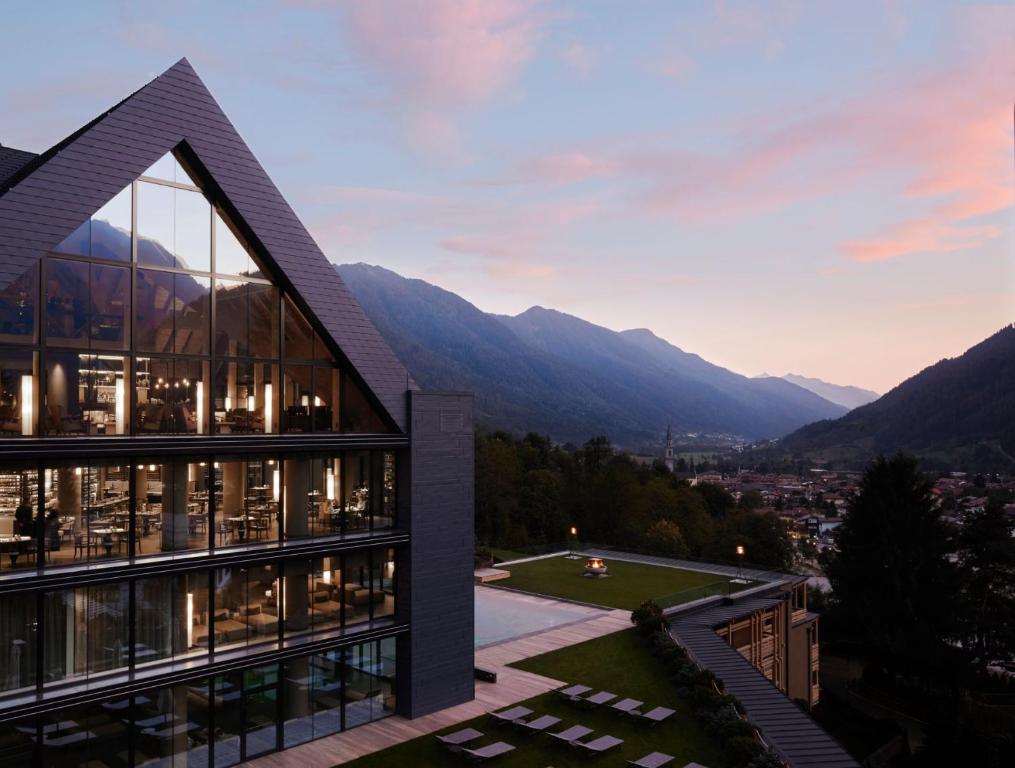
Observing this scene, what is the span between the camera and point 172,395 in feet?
55.1

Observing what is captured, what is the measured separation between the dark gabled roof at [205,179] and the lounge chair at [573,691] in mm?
9675

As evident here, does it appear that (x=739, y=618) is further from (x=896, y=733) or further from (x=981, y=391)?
(x=981, y=391)

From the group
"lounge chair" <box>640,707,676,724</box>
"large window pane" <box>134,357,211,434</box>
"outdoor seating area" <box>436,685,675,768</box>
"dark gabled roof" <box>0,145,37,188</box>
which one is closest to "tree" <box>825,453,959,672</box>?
"lounge chair" <box>640,707,676,724</box>

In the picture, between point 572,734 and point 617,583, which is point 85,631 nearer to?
point 572,734

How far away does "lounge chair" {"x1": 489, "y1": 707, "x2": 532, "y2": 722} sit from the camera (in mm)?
A: 20734

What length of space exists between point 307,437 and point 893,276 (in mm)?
79146

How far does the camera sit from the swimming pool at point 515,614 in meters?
29.4

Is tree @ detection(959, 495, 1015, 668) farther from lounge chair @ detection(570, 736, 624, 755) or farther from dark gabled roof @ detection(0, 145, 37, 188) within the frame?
dark gabled roof @ detection(0, 145, 37, 188)

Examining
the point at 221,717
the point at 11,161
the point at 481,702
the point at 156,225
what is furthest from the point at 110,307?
the point at 481,702

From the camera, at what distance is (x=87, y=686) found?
1534cm

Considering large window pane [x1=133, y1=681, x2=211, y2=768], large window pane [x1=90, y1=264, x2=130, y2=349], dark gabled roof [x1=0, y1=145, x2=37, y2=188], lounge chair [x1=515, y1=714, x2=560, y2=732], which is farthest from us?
lounge chair [x1=515, y1=714, x2=560, y2=732]

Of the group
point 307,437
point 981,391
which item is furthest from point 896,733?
point 981,391

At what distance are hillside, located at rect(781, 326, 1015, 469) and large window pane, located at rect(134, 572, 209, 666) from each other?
162 m

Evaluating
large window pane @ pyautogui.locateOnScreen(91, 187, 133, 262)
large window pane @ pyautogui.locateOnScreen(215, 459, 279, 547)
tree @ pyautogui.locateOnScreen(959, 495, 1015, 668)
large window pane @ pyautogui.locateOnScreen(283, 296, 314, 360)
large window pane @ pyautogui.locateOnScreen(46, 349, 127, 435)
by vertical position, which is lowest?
tree @ pyautogui.locateOnScreen(959, 495, 1015, 668)
